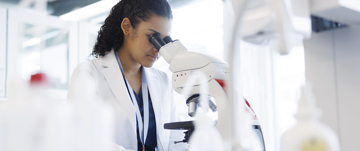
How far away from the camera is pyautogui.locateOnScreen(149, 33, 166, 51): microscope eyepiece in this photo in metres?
1.43

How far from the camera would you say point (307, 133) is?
2.00 ft

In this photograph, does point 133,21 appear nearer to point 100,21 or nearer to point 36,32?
point 36,32

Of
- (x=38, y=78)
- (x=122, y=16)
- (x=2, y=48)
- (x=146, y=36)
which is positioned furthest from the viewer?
(x=2, y=48)

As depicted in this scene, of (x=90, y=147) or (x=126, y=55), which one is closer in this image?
(x=90, y=147)

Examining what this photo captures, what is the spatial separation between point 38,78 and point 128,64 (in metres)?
1.14

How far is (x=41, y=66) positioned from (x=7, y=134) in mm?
164

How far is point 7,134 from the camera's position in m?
0.57

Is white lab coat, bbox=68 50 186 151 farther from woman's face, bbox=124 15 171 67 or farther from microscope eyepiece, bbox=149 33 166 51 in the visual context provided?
microscope eyepiece, bbox=149 33 166 51

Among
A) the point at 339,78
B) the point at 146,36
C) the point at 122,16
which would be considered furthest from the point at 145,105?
the point at 339,78

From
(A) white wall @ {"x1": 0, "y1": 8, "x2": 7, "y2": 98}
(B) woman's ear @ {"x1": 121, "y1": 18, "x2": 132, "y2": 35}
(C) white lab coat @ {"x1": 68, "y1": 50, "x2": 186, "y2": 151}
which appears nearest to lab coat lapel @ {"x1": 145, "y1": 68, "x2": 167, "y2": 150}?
(C) white lab coat @ {"x1": 68, "y1": 50, "x2": 186, "y2": 151}

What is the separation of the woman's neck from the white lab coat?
48 millimetres

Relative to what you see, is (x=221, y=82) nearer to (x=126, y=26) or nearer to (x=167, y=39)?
(x=167, y=39)

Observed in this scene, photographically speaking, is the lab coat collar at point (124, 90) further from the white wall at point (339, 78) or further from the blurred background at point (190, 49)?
the white wall at point (339, 78)

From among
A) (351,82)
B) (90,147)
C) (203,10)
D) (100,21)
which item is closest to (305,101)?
(90,147)
